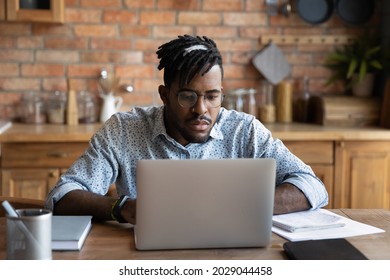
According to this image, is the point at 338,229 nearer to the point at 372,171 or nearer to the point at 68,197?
the point at 68,197

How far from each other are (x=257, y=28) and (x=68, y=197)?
242 centimetres

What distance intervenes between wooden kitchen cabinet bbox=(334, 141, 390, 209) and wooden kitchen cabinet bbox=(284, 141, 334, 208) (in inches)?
1.5

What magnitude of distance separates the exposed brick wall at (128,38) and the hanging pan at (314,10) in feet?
Answer: 0.14

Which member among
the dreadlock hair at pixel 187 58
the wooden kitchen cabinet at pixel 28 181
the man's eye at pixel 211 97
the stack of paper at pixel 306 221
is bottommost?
the wooden kitchen cabinet at pixel 28 181

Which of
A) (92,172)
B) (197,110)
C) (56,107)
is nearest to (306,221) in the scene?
(197,110)

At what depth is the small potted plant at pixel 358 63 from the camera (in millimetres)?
3861

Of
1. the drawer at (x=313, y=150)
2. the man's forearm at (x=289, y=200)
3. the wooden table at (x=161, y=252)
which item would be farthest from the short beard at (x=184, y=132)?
the drawer at (x=313, y=150)

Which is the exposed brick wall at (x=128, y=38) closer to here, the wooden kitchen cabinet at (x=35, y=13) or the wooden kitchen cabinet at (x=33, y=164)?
A: the wooden kitchen cabinet at (x=35, y=13)

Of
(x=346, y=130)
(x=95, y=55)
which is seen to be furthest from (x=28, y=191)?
(x=346, y=130)

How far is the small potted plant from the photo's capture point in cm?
386

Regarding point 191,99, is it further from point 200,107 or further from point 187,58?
point 187,58

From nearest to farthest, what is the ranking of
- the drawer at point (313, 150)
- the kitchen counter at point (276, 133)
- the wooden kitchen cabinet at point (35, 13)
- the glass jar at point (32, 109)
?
1. the kitchen counter at point (276, 133)
2. the drawer at point (313, 150)
3. the wooden kitchen cabinet at point (35, 13)
4. the glass jar at point (32, 109)
